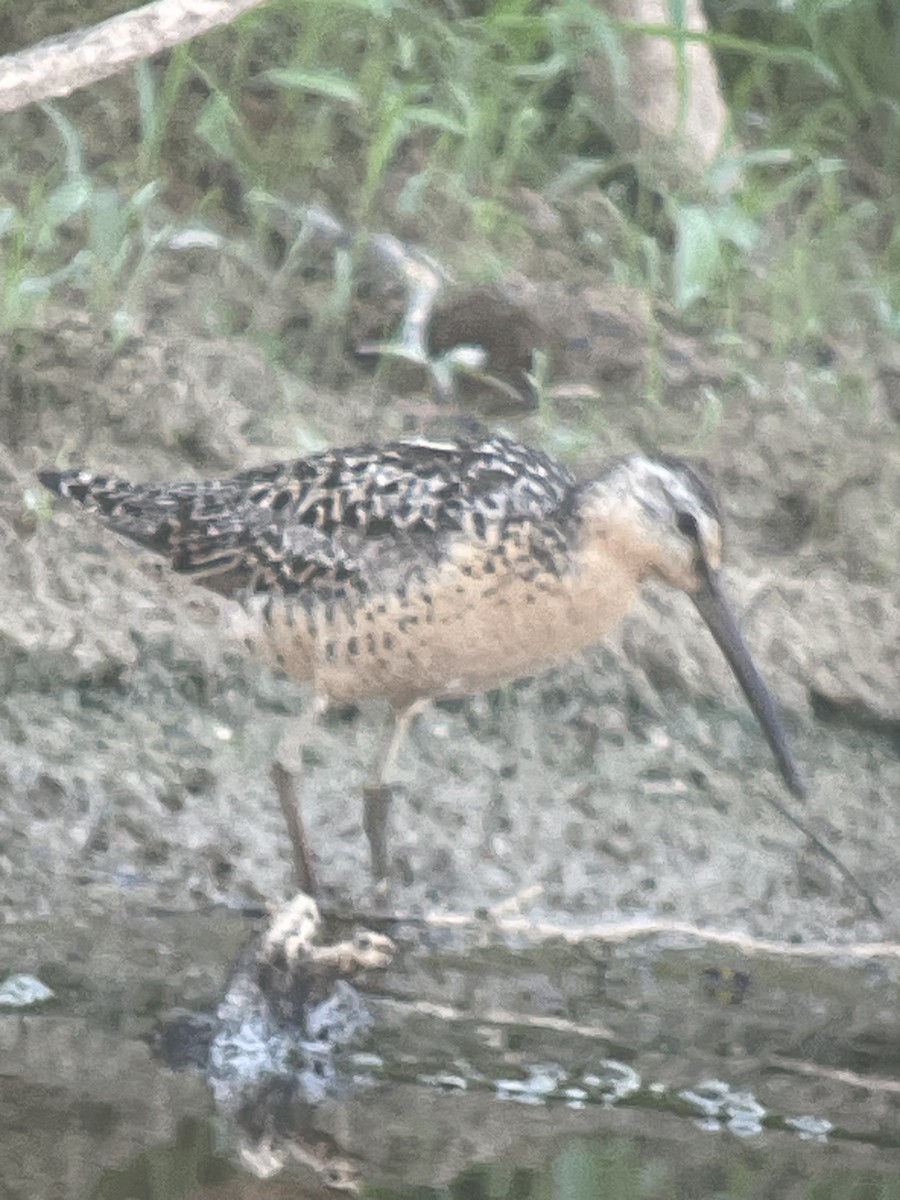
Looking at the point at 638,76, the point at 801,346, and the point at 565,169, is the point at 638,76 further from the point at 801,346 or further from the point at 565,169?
the point at 801,346

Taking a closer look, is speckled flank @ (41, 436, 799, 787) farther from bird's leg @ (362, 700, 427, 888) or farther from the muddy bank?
the muddy bank

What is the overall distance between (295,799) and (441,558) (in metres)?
0.67

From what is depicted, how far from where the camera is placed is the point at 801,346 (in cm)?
651

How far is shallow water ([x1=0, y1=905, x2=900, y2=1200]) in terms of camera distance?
13.0 feet

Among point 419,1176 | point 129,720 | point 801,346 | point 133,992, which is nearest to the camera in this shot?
point 419,1176

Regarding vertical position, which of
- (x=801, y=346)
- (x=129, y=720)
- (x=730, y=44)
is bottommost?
(x=129, y=720)

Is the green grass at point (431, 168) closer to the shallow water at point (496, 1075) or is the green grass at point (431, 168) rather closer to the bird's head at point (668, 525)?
the bird's head at point (668, 525)

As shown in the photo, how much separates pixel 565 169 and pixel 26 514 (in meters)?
1.81

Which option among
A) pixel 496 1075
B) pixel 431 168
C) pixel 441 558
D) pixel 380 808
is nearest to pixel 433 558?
pixel 441 558

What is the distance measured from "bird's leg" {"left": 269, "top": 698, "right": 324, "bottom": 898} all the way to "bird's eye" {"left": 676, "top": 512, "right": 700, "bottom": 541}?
82cm

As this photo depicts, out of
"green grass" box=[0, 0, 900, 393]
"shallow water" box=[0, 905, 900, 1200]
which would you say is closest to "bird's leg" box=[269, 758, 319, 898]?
"shallow water" box=[0, 905, 900, 1200]

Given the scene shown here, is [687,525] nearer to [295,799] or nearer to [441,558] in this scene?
[441,558]

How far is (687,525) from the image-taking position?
16.4ft

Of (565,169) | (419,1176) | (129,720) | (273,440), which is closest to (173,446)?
(273,440)
